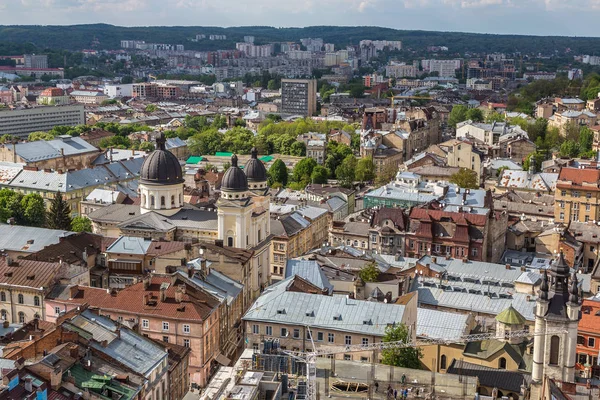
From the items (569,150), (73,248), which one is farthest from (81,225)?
(569,150)

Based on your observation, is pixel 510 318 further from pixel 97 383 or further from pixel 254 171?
pixel 254 171

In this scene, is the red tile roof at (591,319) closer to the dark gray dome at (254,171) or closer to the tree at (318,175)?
the dark gray dome at (254,171)

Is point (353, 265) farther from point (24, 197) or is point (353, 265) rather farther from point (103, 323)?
point (24, 197)

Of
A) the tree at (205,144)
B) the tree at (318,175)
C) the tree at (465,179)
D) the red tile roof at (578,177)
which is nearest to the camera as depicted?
the red tile roof at (578,177)

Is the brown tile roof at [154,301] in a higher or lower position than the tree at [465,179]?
lower

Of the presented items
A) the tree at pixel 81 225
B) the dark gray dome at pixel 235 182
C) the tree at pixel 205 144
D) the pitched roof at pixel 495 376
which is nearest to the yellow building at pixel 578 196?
the dark gray dome at pixel 235 182

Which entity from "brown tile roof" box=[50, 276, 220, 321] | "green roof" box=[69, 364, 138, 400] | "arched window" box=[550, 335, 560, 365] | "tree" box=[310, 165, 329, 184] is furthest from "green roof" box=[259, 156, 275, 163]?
"arched window" box=[550, 335, 560, 365]

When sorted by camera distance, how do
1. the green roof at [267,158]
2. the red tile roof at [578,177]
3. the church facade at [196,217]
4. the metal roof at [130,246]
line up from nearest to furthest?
the metal roof at [130,246]
the church facade at [196,217]
the red tile roof at [578,177]
the green roof at [267,158]
